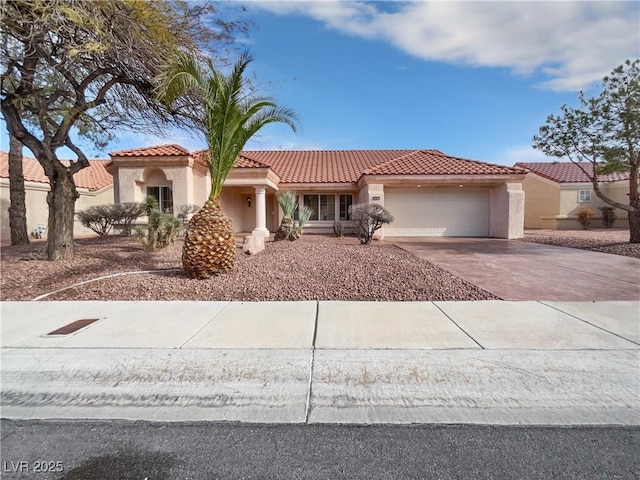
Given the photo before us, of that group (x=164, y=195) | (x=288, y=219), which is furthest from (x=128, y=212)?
(x=288, y=219)

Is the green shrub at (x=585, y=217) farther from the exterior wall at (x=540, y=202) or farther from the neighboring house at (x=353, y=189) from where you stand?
the neighboring house at (x=353, y=189)

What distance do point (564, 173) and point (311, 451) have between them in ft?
110

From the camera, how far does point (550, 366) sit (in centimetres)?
382

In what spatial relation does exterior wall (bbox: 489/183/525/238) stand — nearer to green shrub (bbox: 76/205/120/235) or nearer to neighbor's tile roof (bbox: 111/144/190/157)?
neighbor's tile roof (bbox: 111/144/190/157)

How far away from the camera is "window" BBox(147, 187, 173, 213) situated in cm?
1652

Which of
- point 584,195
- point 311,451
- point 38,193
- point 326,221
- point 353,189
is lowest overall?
point 311,451

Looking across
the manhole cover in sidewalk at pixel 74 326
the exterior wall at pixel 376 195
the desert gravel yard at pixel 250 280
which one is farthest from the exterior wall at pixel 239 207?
the manhole cover in sidewalk at pixel 74 326

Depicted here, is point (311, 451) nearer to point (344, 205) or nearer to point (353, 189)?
point (353, 189)

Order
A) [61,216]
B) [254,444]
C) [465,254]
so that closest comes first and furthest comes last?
[254,444] < [61,216] < [465,254]

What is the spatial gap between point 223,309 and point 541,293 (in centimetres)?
593

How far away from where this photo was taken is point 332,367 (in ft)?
12.6

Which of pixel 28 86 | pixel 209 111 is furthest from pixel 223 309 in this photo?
pixel 28 86

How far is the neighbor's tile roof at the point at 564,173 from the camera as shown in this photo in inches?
1055

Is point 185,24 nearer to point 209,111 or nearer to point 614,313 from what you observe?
point 209,111
